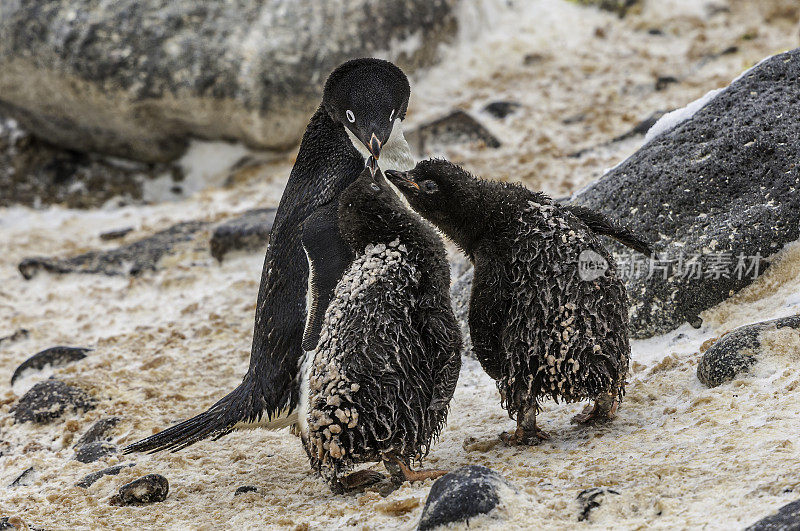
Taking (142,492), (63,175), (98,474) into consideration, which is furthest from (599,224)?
(63,175)

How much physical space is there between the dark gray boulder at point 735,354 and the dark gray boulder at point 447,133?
4603 millimetres

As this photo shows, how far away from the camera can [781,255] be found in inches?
163

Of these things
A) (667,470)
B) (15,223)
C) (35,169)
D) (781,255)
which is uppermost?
(35,169)

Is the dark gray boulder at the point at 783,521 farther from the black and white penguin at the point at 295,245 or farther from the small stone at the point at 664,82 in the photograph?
the small stone at the point at 664,82

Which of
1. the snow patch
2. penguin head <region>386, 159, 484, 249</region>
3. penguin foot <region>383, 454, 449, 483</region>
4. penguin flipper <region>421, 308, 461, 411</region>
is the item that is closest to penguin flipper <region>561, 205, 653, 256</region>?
penguin head <region>386, 159, 484, 249</region>

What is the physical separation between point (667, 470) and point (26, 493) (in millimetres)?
2776

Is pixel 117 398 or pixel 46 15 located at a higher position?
pixel 46 15

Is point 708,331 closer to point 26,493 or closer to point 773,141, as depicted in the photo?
point 773,141

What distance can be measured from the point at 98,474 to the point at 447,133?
16.5 ft

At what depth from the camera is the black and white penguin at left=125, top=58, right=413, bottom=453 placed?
3721 millimetres

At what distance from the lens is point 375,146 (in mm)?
3598

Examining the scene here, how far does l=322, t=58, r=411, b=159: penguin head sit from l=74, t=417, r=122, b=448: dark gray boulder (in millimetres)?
2040

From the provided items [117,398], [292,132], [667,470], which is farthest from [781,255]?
[292,132]

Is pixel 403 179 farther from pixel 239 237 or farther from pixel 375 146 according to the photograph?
pixel 239 237
